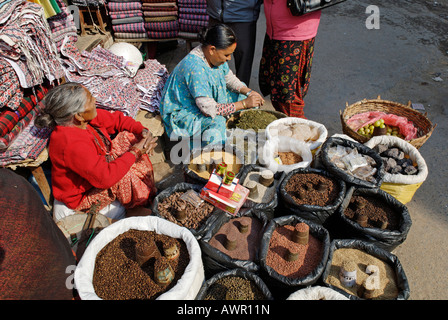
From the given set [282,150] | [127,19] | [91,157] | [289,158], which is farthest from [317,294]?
[127,19]

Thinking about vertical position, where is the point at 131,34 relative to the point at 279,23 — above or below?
below

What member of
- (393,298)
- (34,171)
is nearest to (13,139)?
(34,171)

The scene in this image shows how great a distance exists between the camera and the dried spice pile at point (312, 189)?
2.24m

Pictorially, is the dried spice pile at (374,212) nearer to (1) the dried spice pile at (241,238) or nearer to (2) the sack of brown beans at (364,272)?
(2) the sack of brown beans at (364,272)

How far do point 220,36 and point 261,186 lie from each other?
4.34 ft

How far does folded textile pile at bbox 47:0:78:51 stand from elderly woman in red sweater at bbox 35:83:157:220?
1.31m

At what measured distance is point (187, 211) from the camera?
2.17 metres

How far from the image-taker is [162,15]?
4.47 metres

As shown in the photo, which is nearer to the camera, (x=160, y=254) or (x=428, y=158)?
(x=160, y=254)

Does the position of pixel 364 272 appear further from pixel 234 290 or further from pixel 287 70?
pixel 287 70

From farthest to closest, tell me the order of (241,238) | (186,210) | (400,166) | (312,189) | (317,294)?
(400,166), (312,189), (186,210), (241,238), (317,294)

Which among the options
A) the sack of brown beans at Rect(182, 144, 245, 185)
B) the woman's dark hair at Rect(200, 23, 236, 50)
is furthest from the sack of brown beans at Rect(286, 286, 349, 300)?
the woman's dark hair at Rect(200, 23, 236, 50)
